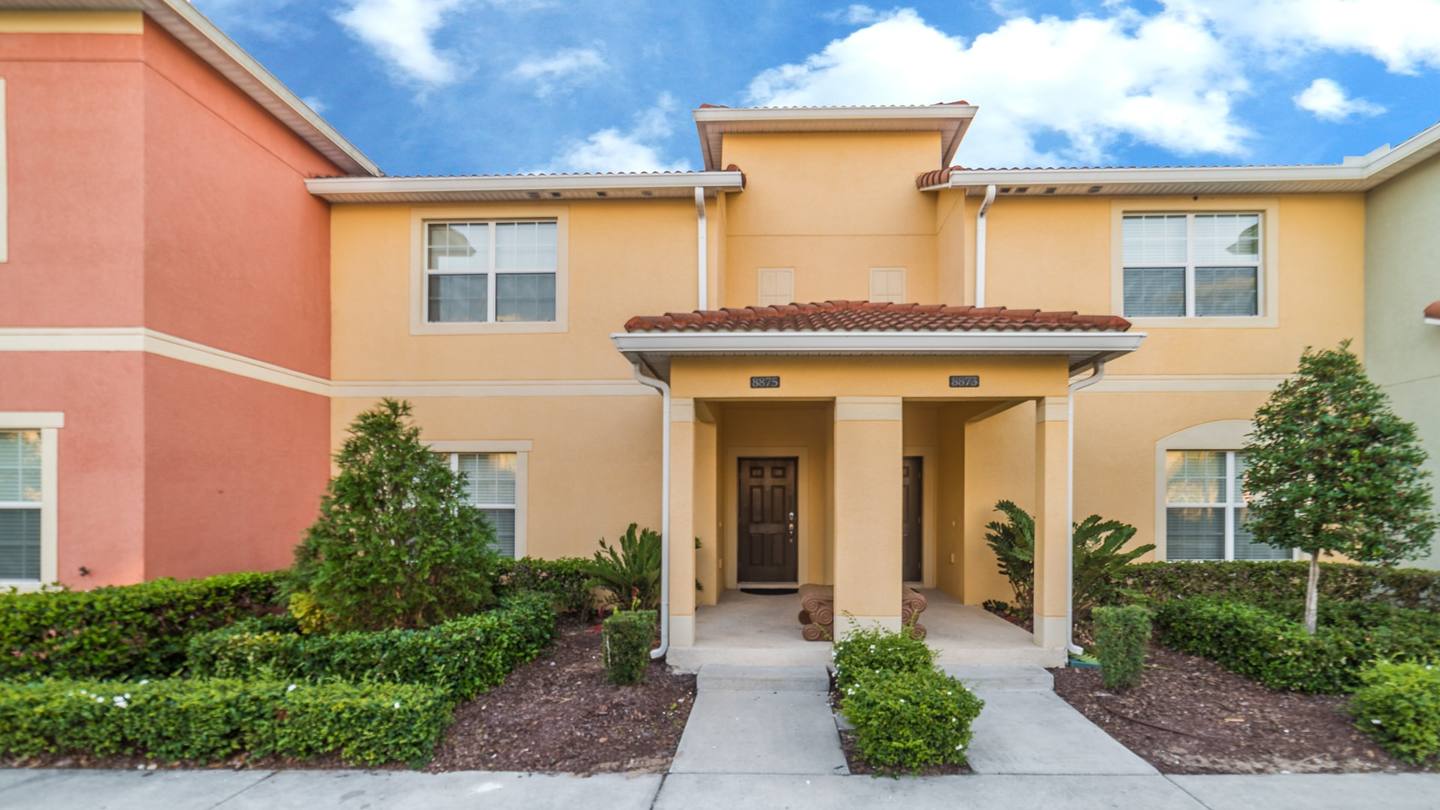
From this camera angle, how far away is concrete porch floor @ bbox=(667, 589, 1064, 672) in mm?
6977

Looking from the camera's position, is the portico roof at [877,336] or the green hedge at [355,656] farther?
the portico roof at [877,336]

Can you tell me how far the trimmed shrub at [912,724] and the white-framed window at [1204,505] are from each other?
250 inches

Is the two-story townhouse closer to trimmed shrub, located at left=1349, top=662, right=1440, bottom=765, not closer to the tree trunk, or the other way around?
the tree trunk

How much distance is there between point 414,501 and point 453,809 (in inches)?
116

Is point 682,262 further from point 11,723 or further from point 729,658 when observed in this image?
point 11,723

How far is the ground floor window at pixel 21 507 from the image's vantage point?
716 centimetres

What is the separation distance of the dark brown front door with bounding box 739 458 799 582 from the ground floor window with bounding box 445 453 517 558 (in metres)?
3.44

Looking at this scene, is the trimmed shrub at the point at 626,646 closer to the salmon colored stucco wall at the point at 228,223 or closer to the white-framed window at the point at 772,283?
the white-framed window at the point at 772,283

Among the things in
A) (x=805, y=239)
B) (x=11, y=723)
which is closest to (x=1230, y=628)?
(x=805, y=239)

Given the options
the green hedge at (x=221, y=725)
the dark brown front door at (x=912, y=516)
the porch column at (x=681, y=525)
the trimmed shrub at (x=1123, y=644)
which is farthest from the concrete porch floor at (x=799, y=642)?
the green hedge at (x=221, y=725)

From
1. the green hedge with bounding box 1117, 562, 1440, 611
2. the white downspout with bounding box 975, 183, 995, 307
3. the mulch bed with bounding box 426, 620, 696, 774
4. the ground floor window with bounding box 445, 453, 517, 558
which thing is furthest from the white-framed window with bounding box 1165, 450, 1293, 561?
the ground floor window with bounding box 445, 453, 517, 558

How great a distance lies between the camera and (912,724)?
4.84 metres

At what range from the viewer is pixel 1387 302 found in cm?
913

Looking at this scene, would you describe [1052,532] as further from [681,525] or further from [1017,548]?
Answer: [681,525]
